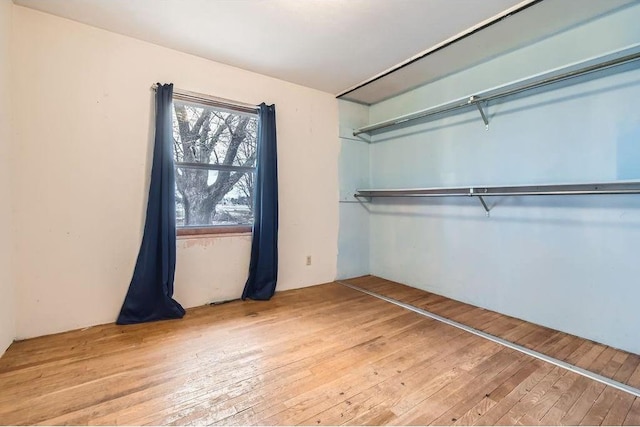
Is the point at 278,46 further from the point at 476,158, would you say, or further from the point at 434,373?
the point at 434,373

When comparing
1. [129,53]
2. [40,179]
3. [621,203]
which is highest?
[129,53]

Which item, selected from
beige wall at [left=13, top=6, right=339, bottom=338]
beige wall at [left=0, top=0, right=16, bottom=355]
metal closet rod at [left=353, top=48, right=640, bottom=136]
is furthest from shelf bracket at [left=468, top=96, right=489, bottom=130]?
beige wall at [left=0, top=0, right=16, bottom=355]

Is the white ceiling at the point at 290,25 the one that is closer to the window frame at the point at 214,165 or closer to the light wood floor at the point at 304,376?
the window frame at the point at 214,165

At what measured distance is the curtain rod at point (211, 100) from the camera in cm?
262

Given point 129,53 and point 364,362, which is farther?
point 129,53

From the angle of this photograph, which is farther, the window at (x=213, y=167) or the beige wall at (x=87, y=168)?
the window at (x=213, y=167)

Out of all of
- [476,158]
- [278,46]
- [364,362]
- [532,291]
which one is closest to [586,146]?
[476,158]

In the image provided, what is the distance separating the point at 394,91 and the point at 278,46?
1.63 m

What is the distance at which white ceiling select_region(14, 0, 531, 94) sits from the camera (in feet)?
6.54

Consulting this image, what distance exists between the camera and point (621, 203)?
2006 mm

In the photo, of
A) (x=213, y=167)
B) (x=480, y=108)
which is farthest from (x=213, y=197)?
(x=480, y=108)

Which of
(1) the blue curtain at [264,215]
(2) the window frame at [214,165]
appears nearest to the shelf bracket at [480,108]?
(1) the blue curtain at [264,215]

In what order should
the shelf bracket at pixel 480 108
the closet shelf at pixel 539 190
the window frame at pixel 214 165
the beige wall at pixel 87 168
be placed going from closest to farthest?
the closet shelf at pixel 539 190, the beige wall at pixel 87 168, the shelf bracket at pixel 480 108, the window frame at pixel 214 165

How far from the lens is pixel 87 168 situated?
2289 mm
